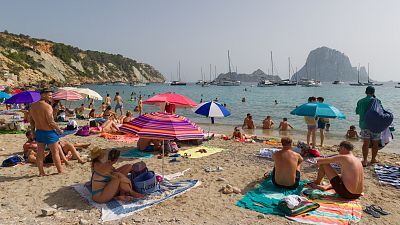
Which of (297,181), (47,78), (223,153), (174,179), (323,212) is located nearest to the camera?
(323,212)

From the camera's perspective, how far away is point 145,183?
216 inches

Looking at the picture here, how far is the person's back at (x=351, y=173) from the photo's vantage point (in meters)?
5.39

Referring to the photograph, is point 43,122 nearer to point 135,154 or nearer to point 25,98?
point 135,154

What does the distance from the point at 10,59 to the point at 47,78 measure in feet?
26.5

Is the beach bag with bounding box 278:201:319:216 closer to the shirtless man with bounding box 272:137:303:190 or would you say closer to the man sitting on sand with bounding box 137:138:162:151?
the shirtless man with bounding box 272:137:303:190

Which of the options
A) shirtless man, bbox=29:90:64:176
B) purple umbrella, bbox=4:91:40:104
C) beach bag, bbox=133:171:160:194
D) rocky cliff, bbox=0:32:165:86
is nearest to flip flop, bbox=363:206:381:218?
beach bag, bbox=133:171:160:194

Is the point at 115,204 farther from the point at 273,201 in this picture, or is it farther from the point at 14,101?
the point at 14,101

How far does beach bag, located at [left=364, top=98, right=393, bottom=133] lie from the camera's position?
7.55 meters

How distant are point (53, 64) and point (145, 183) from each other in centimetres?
8356

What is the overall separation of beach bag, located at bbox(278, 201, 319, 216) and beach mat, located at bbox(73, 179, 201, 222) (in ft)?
5.88

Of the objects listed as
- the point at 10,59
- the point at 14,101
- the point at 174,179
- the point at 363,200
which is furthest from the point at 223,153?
the point at 10,59

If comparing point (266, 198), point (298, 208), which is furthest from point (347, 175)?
point (266, 198)

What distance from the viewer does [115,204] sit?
5.10m

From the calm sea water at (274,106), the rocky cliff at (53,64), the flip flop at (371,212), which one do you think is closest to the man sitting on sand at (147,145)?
the flip flop at (371,212)
